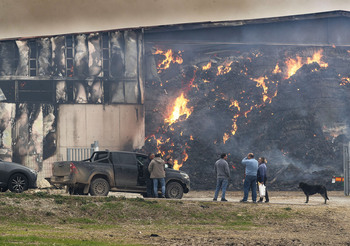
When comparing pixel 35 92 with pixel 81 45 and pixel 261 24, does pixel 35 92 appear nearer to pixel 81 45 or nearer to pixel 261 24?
pixel 81 45

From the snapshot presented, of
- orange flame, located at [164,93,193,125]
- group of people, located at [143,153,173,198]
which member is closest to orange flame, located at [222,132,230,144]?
orange flame, located at [164,93,193,125]

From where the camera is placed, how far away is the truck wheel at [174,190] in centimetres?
2370

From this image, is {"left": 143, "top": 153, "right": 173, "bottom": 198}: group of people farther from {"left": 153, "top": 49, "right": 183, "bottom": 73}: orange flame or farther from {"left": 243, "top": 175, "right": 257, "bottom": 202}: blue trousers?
{"left": 153, "top": 49, "right": 183, "bottom": 73}: orange flame

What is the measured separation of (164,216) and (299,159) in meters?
21.1

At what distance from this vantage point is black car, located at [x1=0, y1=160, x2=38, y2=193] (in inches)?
859

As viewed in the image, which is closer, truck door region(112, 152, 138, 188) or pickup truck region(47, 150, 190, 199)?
pickup truck region(47, 150, 190, 199)

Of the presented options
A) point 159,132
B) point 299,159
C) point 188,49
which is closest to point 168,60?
point 188,49

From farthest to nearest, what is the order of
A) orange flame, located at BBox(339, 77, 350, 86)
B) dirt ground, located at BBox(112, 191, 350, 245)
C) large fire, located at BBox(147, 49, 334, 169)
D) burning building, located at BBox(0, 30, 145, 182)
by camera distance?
1. orange flame, located at BBox(339, 77, 350, 86)
2. large fire, located at BBox(147, 49, 334, 169)
3. burning building, located at BBox(0, 30, 145, 182)
4. dirt ground, located at BBox(112, 191, 350, 245)

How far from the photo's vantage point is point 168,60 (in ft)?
132

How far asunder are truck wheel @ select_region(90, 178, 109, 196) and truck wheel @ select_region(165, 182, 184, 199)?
2448 mm

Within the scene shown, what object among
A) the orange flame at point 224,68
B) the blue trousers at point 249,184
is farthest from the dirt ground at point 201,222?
the orange flame at point 224,68

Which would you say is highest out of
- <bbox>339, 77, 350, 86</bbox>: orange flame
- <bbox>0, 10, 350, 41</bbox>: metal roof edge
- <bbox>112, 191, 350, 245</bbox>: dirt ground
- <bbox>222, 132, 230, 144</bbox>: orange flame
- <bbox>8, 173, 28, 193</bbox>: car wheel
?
<bbox>0, 10, 350, 41</bbox>: metal roof edge

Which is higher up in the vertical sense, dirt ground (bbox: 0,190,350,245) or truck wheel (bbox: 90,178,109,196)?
truck wheel (bbox: 90,178,109,196)

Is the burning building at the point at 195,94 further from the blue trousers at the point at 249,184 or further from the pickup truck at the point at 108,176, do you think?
the blue trousers at the point at 249,184
